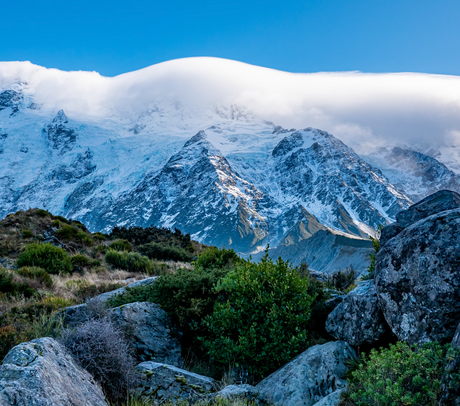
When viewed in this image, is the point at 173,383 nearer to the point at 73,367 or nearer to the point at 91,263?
the point at 73,367

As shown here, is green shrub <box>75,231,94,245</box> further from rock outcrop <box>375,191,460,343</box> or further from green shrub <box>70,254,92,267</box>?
rock outcrop <box>375,191,460,343</box>

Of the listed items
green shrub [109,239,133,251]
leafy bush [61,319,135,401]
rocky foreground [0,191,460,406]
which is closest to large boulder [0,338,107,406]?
rocky foreground [0,191,460,406]

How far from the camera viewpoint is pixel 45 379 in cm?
470

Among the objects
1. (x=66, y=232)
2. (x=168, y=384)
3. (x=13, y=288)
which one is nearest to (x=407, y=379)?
(x=168, y=384)

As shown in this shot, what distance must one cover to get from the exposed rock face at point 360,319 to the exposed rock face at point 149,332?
3906mm

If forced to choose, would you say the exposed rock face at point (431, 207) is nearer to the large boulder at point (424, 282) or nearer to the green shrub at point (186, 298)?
the large boulder at point (424, 282)

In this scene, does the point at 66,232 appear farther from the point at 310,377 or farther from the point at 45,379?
the point at 45,379

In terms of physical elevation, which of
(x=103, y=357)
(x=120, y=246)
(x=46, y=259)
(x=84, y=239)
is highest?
(x=103, y=357)

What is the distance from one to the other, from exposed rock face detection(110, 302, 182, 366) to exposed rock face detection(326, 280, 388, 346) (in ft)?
12.8

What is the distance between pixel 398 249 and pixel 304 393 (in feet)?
11.0

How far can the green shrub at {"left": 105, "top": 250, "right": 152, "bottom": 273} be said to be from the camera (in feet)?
67.7

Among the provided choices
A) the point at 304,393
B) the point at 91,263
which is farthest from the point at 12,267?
the point at 304,393

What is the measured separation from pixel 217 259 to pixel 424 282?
26.8 ft

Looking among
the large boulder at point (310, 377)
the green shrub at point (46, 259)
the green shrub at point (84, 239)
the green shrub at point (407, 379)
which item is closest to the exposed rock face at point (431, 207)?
the large boulder at point (310, 377)
